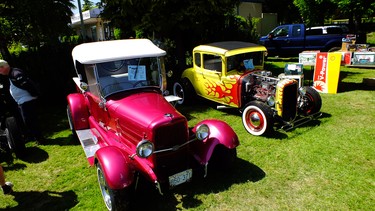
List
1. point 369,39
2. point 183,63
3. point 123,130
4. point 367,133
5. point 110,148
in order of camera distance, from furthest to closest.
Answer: point 369,39, point 183,63, point 367,133, point 123,130, point 110,148

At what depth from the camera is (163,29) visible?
927cm

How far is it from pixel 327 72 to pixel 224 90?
154 inches

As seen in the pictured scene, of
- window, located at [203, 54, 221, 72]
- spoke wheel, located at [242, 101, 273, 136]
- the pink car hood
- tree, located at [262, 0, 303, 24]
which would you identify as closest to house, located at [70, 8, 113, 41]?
window, located at [203, 54, 221, 72]

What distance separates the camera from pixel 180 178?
376 centimetres

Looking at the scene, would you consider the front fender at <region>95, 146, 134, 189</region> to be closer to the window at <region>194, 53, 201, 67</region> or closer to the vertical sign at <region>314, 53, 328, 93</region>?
the window at <region>194, 53, 201, 67</region>

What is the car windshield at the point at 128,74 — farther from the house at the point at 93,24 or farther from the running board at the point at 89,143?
the house at the point at 93,24

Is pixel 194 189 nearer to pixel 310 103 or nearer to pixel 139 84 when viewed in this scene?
pixel 139 84

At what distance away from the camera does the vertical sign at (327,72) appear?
8.55 m

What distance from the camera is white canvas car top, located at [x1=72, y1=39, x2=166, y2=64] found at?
459 cm

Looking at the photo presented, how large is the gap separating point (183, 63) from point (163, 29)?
6.41ft

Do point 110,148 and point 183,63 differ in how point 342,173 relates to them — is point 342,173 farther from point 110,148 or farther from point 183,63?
point 183,63

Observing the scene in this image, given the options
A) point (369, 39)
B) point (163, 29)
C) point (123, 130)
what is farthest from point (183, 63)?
point (369, 39)

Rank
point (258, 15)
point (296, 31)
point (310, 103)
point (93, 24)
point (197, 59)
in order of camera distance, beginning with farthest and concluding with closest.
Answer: point (93, 24) → point (258, 15) → point (296, 31) → point (197, 59) → point (310, 103)

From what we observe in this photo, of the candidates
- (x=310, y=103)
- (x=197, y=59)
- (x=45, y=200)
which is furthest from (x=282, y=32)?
(x=45, y=200)
